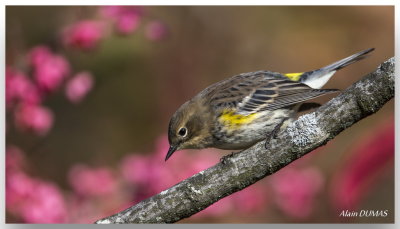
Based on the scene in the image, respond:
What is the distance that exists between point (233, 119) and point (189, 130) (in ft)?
1.10

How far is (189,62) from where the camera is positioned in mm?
4863

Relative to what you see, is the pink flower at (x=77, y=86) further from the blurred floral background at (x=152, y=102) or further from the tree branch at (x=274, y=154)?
the tree branch at (x=274, y=154)

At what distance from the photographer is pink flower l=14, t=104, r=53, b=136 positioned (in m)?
4.02

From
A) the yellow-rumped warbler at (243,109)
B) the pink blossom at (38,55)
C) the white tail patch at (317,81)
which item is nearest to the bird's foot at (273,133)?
the yellow-rumped warbler at (243,109)

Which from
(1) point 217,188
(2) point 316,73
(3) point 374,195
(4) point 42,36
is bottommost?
(3) point 374,195

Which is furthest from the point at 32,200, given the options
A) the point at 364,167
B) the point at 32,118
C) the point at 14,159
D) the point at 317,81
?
the point at 364,167

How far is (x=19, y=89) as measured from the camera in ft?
13.2

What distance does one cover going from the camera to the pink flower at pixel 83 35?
4145 millimetres

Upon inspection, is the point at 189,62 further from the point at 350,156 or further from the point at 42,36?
the point at 350,156

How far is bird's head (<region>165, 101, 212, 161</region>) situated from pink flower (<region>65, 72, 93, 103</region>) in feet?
2.45

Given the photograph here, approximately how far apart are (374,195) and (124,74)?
→ 7.04ft

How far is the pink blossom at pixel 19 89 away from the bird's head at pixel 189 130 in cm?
94

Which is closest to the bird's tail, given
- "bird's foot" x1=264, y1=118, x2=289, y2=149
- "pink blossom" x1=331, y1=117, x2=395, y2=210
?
"bird's foot" x1=264, y1=118, x2=289, y2=149

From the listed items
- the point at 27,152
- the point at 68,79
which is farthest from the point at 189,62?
the point at 27,152
